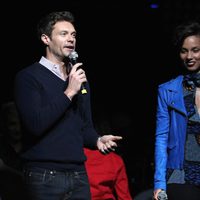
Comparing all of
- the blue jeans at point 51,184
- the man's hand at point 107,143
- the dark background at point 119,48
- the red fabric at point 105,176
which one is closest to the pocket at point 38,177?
the blue jeans at point 51,184

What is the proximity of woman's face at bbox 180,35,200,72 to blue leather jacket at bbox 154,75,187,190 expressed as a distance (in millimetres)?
130

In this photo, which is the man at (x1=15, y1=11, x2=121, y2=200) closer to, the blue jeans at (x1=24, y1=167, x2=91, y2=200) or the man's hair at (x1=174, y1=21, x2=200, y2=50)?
the blue jeans at (x1=24, y1=167, x2=91, y2=200)

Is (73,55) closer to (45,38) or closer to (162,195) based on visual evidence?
(45,38)

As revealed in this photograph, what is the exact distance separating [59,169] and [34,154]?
0.15m

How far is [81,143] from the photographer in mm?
2389

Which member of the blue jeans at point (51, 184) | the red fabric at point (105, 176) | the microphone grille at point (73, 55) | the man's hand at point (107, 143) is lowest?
the red fabric at point (105, 176)

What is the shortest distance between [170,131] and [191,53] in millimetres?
474

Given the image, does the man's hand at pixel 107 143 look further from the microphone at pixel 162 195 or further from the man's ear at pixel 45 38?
the man's ear at pixel 45 38

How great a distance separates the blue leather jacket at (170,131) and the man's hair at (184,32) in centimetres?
22

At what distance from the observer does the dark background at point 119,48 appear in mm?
4695

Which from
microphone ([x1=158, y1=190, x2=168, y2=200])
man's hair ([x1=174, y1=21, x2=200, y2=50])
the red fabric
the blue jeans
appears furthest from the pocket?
man's hair ([x1=174, y1=21, x2=200, y2=50])

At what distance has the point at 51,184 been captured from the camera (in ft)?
7.34

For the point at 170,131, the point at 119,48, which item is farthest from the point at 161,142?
the point at 119,48

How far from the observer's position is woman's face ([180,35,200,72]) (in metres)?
2.67
